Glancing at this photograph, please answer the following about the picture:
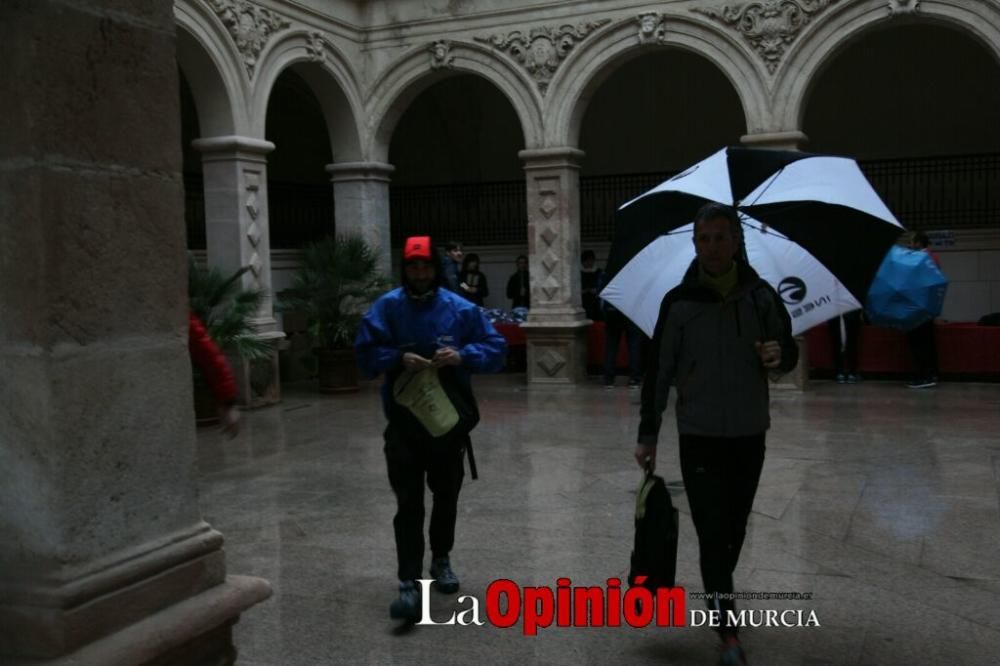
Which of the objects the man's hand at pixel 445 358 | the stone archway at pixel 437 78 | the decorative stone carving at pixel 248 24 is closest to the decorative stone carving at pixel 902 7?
the stone archway at pixel 437 78

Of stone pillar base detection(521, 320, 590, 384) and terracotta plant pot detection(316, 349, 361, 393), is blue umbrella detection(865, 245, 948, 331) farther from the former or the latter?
terracotta plant pot detection(316, 349, 361, 393)

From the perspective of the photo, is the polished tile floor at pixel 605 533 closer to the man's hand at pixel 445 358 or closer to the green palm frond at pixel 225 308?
the green palm frond at pixel 225 308

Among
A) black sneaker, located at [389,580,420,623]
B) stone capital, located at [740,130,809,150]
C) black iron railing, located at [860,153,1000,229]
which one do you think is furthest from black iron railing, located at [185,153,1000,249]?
black sneaker, located at [389,580,420,623]

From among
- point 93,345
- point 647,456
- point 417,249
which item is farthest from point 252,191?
point 93,345

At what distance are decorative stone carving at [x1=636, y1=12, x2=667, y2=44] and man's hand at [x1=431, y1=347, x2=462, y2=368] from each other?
24.9 feet

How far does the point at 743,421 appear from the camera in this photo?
136 inches

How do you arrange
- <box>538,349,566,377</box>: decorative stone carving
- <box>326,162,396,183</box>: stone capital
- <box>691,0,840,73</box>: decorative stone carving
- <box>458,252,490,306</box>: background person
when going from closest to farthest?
<box>691,0,840,73</box>: decorative stone carving
<box>538,349,566,377</box>: decorative stone carving
<box>326,162,396,183</box>: stone capital
<box>458,252,490,306</box>: background person

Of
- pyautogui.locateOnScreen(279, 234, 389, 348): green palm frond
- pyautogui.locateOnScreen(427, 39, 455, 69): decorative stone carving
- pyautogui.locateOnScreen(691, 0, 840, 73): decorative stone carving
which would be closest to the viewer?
pyautogui.locateOnScreen(691, 0, 840, 73): decorative stone carving

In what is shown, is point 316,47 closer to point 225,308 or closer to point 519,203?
point 225,308

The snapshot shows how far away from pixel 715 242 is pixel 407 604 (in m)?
1.79

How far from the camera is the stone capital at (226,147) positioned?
9.90 metres

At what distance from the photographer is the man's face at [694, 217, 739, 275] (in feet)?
11.5

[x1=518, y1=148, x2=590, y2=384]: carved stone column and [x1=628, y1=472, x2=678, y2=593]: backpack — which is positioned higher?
[x1=518, y1=148, x2=590, y2=384]: carved stone column

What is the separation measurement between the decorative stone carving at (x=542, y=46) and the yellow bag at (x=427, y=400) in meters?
7.77
